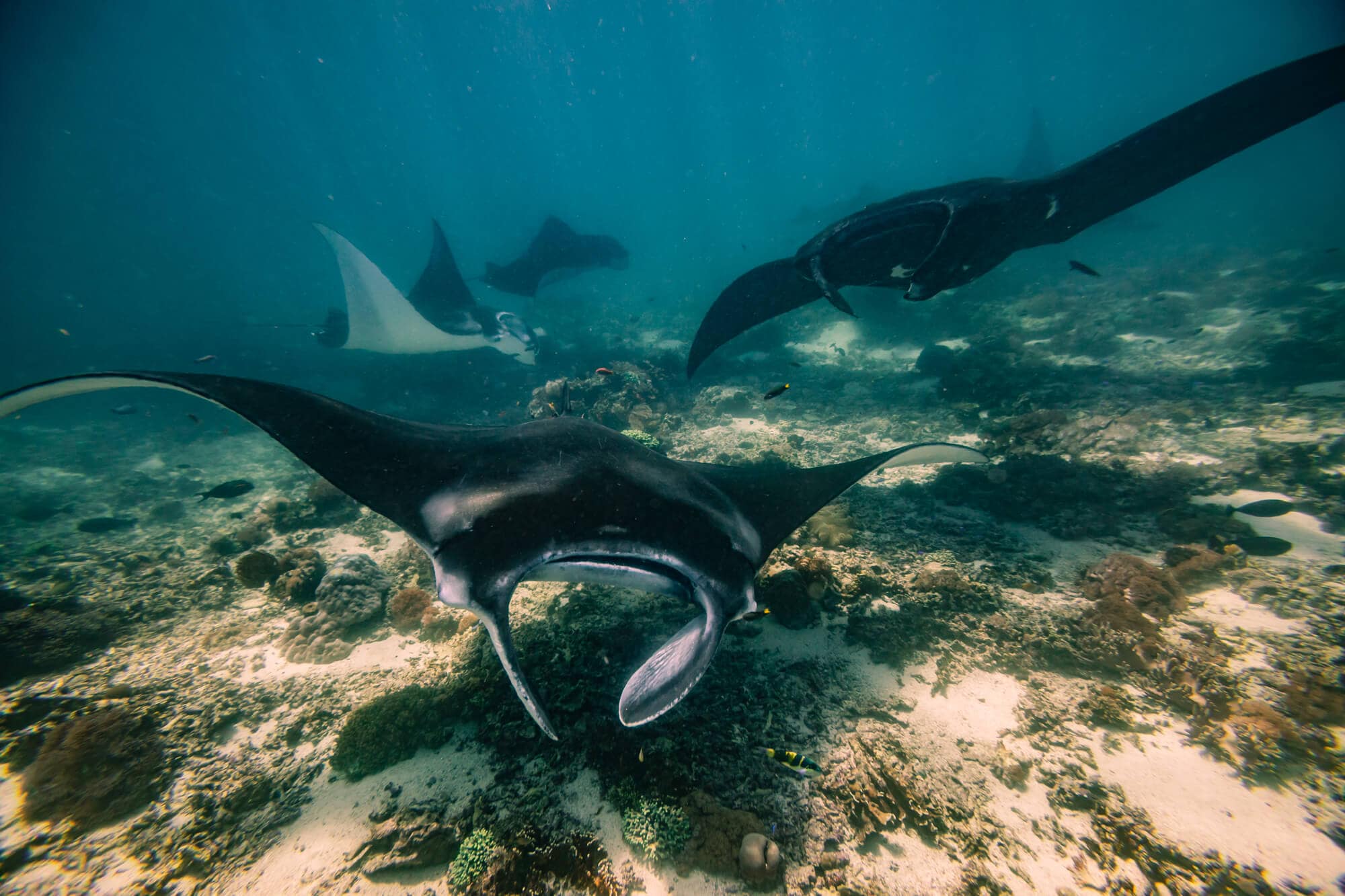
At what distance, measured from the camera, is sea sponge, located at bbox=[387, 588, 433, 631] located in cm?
477

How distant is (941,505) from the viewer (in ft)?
19.5

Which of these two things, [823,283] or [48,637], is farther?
[823,283]

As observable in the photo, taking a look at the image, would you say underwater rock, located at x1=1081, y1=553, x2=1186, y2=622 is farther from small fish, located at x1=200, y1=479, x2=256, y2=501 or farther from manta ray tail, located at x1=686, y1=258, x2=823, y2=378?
small fish, located at x1=200, y1=479, x2=256, y2=501

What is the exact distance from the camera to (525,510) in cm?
232

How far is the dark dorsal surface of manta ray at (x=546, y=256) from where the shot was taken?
54.7ft

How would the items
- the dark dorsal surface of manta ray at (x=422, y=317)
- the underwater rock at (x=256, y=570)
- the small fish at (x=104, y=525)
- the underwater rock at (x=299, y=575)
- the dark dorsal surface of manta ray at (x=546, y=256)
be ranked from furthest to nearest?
the dark dorsal surface of manta ray at (x=546, y=256) → the dark dorsal surface of manta ray at (x=422, y=317) → the small fish at (x=104, y=525) → the underwater rock at (x=256, y=570) → the underwater rock at (x=299, y=575)

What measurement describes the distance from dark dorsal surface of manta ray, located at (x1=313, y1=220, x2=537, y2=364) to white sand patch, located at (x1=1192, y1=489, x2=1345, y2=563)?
14.4 metres

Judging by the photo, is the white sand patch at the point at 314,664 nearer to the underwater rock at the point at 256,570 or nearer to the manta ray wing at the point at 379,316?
the underwater rock at the point at 256,570

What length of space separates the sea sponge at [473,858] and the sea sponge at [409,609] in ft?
8.62

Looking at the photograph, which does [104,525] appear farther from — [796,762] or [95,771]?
[796,762]

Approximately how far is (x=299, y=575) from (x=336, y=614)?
1.22m

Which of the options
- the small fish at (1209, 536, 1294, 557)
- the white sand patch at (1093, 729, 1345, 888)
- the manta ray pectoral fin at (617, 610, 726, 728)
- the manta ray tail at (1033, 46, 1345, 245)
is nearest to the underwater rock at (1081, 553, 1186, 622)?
the small fish at (1209, 536, 1294, 557)

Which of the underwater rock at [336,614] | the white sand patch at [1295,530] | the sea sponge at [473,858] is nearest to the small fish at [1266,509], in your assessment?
the white sand patch at [1295,530]

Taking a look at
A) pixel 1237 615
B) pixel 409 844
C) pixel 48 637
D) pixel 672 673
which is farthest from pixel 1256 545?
pixel 48 637
